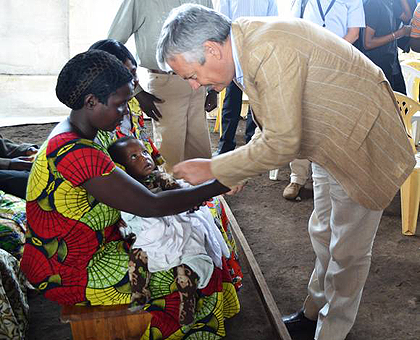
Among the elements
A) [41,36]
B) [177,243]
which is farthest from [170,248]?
[41,36]

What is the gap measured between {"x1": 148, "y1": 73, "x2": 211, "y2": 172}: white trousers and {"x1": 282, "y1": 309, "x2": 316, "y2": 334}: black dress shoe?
193 centimetres

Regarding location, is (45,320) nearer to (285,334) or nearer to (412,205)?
(285,334)

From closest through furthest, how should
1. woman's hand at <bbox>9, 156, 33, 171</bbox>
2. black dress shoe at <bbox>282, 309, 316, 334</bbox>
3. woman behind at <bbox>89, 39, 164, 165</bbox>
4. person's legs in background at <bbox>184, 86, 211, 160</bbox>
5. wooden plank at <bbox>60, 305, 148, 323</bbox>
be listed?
wooden plank at <bbox>60, 305, 148, 323</bbox>, black dress shoe at <bbox>282, 309, 316, 334</bbox>, woman behind at <bbox>89, 39, 164, 165</bbox>, woman's hand at <bbox>9, 156, 33, 171</bbox>, person's legs in background at <bbox>184, 86, 211, 160</bbox>

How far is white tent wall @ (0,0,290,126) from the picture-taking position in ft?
27.9

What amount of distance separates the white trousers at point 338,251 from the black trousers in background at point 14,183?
1996mm

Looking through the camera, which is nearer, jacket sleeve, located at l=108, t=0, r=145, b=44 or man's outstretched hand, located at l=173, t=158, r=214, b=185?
man's outstretched hand, located at l=173, t=158, r=214, b=185

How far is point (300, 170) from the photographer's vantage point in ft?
14.0

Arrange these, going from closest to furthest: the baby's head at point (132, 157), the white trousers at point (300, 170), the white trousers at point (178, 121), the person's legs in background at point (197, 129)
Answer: the baby's head at point (132, 157) → the white trousers at point (178, 121) → the person's legs in background at point (197, 129) → the white trousers at point (300, 170)

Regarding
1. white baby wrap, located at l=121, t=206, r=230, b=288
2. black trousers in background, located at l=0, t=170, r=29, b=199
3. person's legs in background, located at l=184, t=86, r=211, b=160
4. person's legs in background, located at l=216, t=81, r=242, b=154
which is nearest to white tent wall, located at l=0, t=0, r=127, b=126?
person's legs in background, located at l=216, t=81, r=242, b=154

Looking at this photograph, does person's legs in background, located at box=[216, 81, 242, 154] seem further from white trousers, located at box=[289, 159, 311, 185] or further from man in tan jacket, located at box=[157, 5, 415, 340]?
man in tan jacket, located at box=[157, 5, 415, 340]

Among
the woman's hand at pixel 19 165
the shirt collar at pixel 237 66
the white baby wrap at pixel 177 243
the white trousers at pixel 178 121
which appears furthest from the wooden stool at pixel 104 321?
the white trousers at pixel 178 121

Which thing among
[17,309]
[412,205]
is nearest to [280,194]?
[412,205]

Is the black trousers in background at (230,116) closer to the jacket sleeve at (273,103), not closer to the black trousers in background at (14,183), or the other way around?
the black trousers in background at (14,183)

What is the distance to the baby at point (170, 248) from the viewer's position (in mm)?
1938
